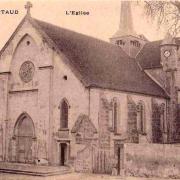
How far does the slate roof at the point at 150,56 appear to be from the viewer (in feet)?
132

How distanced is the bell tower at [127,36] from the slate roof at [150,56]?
818 mm

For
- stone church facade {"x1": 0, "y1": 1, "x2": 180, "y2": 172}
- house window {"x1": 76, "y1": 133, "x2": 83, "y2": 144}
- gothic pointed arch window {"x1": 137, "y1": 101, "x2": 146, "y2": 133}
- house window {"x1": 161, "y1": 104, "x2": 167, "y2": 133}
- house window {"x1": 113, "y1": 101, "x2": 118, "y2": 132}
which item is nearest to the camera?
house window {"x1": 76, "y1": 133, "x2": 83, "y2": 144}

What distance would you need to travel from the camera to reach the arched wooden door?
31984 millimetres

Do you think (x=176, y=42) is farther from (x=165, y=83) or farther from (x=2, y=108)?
(x=2, y=108)

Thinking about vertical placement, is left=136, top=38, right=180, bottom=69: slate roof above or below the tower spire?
below

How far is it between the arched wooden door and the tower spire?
1540 centimetres

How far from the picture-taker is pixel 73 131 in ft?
92.3

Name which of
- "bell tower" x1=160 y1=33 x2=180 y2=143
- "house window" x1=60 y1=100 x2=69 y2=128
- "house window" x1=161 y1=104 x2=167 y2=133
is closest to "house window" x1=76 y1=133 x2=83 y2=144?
"house window" x1=60 y1=100 x2=69 y2=128

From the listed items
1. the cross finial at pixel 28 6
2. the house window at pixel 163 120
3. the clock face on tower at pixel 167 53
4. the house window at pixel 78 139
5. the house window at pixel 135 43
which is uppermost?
the cross finial at pixel 28 6

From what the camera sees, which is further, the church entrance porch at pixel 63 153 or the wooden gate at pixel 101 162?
the church entrance porch at pixel 63 153

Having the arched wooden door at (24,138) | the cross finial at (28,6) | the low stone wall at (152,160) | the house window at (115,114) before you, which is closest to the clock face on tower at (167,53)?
the house window at (115,114)

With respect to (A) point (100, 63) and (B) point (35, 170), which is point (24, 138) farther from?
(A) point (100, 63)

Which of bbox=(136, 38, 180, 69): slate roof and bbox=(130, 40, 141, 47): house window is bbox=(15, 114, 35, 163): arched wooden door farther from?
bbox=(130, 40, 141, 47): house window

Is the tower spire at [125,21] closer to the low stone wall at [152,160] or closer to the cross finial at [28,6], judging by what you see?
the cross finial at [28,6]
